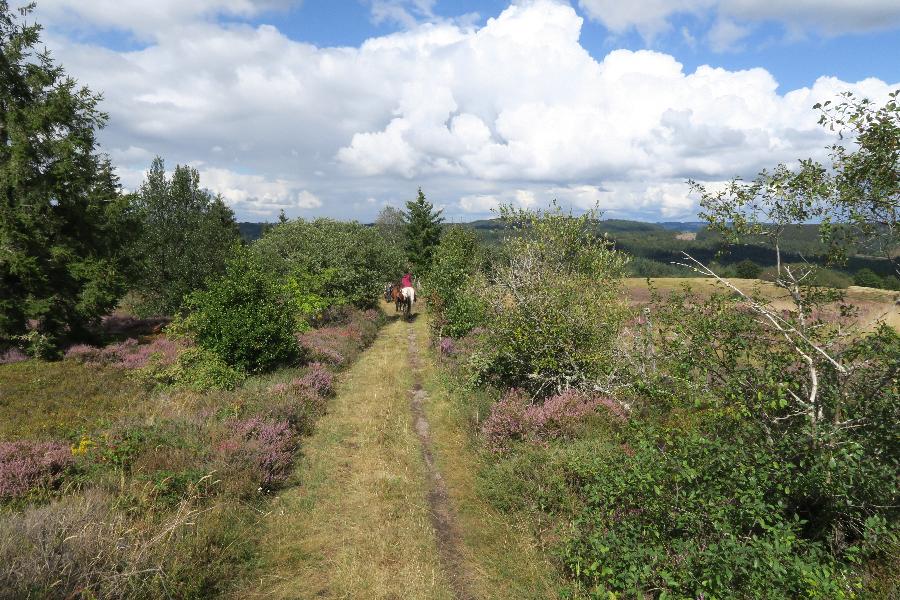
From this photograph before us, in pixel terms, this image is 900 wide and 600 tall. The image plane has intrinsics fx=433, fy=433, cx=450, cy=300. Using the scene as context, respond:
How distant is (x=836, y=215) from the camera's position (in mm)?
6309

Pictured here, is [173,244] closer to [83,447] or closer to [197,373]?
[197,373]

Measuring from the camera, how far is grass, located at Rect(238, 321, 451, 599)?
21.9ft

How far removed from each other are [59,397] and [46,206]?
10.00m

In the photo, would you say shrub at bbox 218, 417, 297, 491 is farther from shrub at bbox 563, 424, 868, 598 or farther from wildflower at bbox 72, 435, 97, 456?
shrub at bbox 563, 424, 868, 598

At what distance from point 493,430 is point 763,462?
6211mm

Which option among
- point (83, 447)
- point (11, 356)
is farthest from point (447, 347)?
point (11, 356)

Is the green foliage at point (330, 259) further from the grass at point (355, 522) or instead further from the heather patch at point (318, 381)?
the grass at point (355, 522)

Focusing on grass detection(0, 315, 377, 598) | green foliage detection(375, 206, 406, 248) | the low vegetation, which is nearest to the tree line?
grass detection(0, 315, 377, 598)

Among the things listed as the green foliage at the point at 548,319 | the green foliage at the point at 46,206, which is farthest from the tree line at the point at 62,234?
the green foliage at the point at 548,319

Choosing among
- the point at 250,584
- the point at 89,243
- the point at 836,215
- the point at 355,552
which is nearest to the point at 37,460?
the point at 250,584

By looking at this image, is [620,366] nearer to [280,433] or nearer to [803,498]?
[803,498]

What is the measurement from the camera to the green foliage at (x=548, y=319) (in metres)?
11.9

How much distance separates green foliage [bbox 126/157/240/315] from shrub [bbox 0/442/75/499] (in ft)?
61.8

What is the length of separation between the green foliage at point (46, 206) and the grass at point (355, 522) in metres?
13.8
